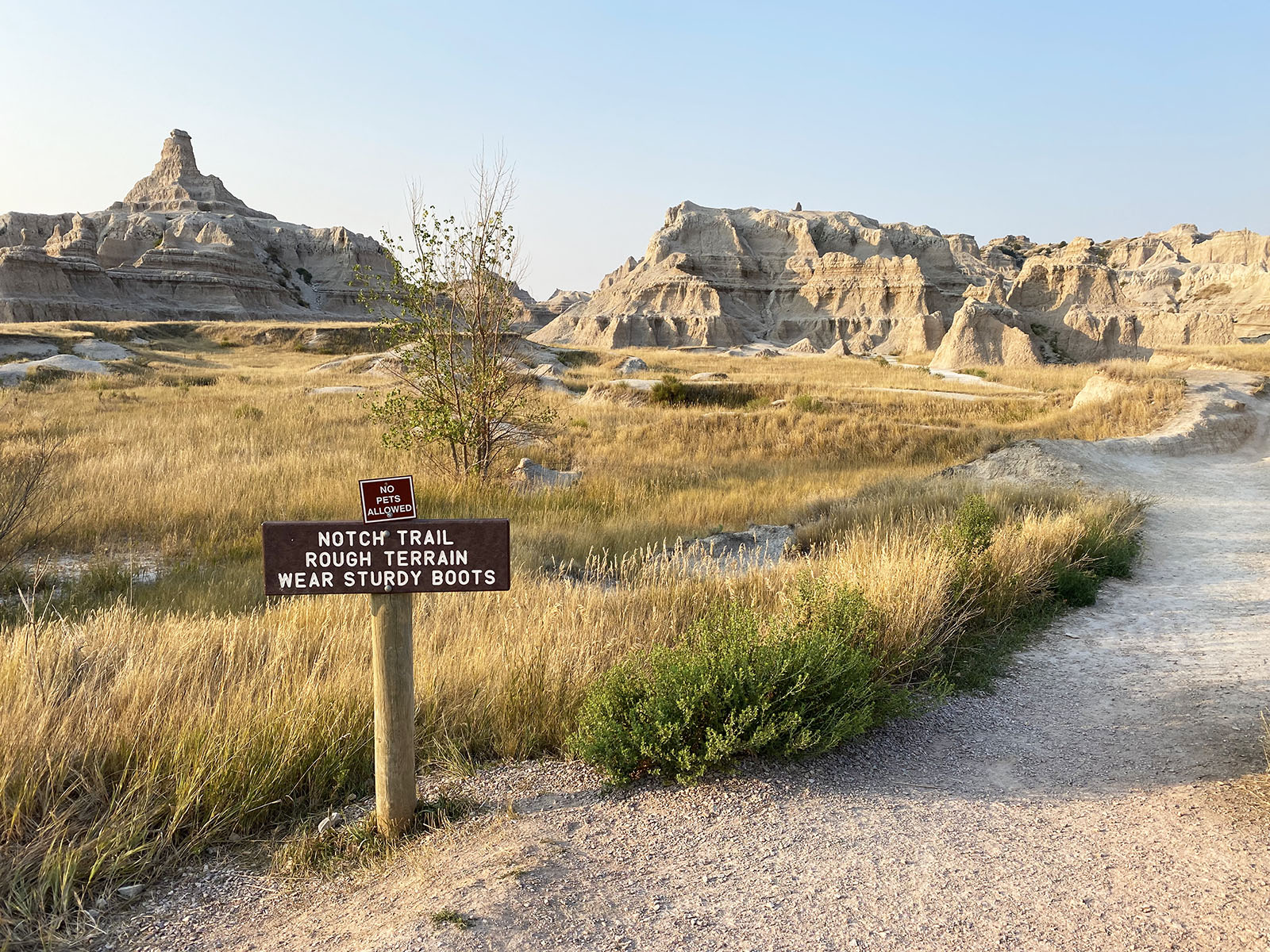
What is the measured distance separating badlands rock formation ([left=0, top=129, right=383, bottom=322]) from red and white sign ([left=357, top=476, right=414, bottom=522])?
58.9m

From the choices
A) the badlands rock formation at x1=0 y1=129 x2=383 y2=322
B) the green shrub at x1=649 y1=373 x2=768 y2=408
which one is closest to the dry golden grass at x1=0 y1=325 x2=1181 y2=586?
the green shrub at x1=649 y1=373 x2=768 y2=408

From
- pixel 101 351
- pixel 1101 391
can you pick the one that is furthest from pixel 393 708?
pixel 101 351

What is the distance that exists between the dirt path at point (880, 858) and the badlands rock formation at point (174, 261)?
59202 mm

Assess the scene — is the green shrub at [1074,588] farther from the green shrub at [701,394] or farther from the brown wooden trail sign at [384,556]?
the green shrub at [701,394]

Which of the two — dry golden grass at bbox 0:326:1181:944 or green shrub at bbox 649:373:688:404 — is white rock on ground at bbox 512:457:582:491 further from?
green shrub at bbox 649:373:688:404

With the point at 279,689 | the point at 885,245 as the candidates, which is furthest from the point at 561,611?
the point at 885,245

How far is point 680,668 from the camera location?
12.0 feet

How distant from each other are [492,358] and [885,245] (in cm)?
7879

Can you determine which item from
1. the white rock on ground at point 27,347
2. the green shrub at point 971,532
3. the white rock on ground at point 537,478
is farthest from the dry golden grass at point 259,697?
the white rock on ground at point 27,347

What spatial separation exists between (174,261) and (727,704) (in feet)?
307

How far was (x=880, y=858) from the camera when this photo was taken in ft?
9.37

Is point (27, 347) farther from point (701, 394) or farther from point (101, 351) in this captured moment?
point (701, 394)

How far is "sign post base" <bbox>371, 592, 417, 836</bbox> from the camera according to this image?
9.75 ft

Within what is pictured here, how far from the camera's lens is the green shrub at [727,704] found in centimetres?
341
